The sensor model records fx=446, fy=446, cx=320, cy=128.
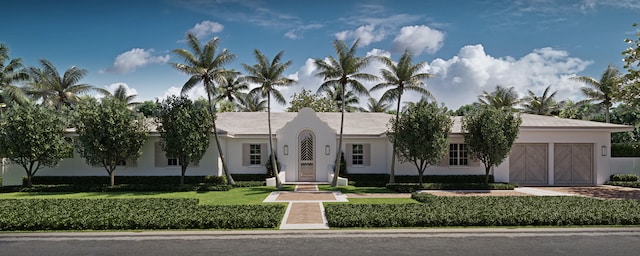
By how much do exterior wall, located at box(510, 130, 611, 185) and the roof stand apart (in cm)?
49

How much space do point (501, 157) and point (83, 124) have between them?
70.5ft

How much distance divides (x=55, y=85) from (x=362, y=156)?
2743 cm

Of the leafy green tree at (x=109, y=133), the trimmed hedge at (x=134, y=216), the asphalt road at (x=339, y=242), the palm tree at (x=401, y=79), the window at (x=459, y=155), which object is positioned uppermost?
the palm tree at (x=401, y=79)

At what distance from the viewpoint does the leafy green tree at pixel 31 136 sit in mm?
22750

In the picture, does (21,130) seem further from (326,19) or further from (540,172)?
(540,172)

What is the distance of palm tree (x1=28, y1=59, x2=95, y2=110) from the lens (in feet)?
123

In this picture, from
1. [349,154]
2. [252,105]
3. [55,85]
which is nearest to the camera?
[349,154]

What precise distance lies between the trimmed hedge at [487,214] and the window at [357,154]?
11.3 meters

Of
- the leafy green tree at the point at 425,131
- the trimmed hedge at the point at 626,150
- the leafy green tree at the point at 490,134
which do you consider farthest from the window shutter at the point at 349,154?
the trimmed hedge at the point at 626,150

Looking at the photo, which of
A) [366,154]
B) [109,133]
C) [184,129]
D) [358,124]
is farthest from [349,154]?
[109,133]

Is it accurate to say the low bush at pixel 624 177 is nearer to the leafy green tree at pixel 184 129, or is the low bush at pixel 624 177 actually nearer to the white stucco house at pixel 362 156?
the white stucco house at pixel 362 156

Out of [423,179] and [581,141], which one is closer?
[423,179]

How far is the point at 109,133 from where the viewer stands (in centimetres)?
2262

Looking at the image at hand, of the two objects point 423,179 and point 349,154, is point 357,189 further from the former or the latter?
point 349,154
